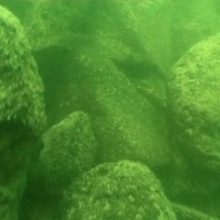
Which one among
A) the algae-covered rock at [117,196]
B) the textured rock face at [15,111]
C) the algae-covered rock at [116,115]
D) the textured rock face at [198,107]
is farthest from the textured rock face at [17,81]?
the textured rock face at [198,107]

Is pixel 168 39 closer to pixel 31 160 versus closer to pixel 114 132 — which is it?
pixel 114 132

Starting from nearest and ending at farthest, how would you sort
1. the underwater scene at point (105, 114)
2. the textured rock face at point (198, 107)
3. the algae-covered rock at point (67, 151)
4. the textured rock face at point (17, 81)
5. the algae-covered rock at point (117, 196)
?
the textured rock face at point (17, 81) < the underwater scene at point (105, 114) < the algae-covered rock at point (117, 196) < the algae-covered rock at point (67, 151) < the textured rock face at point (198, 107)

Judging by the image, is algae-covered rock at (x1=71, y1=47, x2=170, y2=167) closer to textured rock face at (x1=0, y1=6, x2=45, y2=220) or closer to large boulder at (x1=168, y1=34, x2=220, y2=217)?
large boulder at (x1=168, y1=34, x2=220, y2=217)

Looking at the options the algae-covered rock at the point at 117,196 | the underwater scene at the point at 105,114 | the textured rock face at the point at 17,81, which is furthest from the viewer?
the algae-covered rock at the point at 117,196

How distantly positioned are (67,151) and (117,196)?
2.06ft

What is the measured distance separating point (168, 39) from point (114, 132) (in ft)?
8.38

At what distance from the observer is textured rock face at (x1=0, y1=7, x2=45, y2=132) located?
2.01 meters

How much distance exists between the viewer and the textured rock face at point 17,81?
2.01m

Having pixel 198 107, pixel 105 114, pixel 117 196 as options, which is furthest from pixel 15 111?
pixel 198 107

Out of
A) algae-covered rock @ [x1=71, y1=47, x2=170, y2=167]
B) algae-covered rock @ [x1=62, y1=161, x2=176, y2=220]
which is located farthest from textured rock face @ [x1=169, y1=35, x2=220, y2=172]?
algae-covered rock @ [x1=62, y1=161, x2=176, y2=220]

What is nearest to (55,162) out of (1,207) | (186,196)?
(1,207)

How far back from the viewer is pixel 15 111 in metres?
2.02

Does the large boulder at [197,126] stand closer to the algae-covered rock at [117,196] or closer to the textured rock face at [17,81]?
the algae-covered rock at [117,196]

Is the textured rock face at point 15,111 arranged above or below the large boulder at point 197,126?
above
